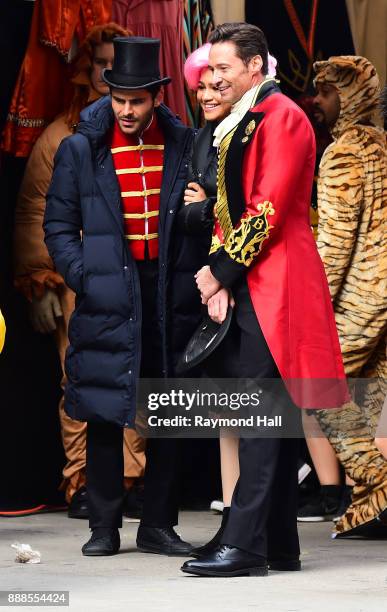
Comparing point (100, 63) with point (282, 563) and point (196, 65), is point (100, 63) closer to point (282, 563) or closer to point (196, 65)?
point (196, 65)

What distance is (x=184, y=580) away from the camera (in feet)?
19.4

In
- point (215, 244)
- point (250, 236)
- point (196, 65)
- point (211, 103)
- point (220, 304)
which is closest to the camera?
point (250, 236)

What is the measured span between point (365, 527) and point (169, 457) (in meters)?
0.99

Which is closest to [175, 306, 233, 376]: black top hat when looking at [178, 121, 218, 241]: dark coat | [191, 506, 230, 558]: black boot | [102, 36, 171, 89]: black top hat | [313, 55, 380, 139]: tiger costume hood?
[178, 121, 218, 241]: dark coat

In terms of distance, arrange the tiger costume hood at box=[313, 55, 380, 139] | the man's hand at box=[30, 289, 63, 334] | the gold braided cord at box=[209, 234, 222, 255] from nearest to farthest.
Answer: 1. the gold braided cord at box=[209, 234, 222, 255]
2. the tiger costume hood at box=[313, 55, 380, 139]
3. the man's hand at box=[30, 289, 63, 334]

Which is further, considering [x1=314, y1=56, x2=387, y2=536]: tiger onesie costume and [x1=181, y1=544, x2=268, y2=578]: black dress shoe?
[x1=314, y1=56, x2=387, y2=536]: tiger onesie costume

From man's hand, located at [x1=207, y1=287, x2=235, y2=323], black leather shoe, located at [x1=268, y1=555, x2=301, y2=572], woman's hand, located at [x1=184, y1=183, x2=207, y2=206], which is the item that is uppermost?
woman's hand, located at [x1=184, y1=183, x2=207, y2=206]

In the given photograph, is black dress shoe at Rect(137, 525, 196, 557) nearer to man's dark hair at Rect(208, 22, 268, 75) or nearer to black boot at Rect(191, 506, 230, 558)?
black boot at Rect(191, 506, 230, 558)

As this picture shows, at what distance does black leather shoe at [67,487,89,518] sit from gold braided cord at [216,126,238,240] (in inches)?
87.8

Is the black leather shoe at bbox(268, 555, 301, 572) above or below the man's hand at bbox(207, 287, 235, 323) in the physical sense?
below

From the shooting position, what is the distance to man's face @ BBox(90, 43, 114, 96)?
7668mm

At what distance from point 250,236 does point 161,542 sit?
1.50m

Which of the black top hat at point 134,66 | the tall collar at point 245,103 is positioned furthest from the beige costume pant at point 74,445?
the tall collar at point 245,103

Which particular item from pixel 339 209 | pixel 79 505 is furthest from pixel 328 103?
pixel 79 505
